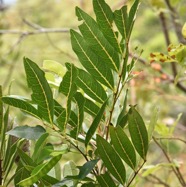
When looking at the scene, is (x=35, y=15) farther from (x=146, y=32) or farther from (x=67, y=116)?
(x=67, y=116)

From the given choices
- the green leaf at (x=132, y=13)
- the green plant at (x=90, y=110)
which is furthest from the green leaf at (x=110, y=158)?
the green leaf at (x=132, y=13)

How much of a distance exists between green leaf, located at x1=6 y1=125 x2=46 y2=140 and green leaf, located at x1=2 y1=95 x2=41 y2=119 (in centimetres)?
1

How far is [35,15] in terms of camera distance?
479 cm

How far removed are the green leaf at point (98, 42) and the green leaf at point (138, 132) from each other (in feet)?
0.21

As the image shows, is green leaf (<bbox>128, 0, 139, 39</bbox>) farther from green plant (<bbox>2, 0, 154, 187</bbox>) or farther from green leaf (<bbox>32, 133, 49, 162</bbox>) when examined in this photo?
green leaf (<bbox>32, 133, 49, 162</bbox>)

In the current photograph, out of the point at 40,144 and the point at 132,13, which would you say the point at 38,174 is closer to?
the point at 40,144

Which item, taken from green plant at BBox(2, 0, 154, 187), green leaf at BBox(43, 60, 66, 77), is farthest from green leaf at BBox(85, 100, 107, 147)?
green leaf at BBox(43, 60, 66, 77)

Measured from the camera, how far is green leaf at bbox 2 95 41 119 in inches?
14.5

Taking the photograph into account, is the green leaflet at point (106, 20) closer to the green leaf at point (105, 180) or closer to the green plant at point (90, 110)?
the green plant at point (90, 110)

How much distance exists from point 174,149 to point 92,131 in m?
2.07

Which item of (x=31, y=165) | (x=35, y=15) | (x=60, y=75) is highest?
(x=35, y=15)

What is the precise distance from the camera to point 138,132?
1.24 feet

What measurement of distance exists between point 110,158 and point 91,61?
94 mm

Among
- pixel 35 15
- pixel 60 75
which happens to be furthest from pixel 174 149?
pixel 35 15
